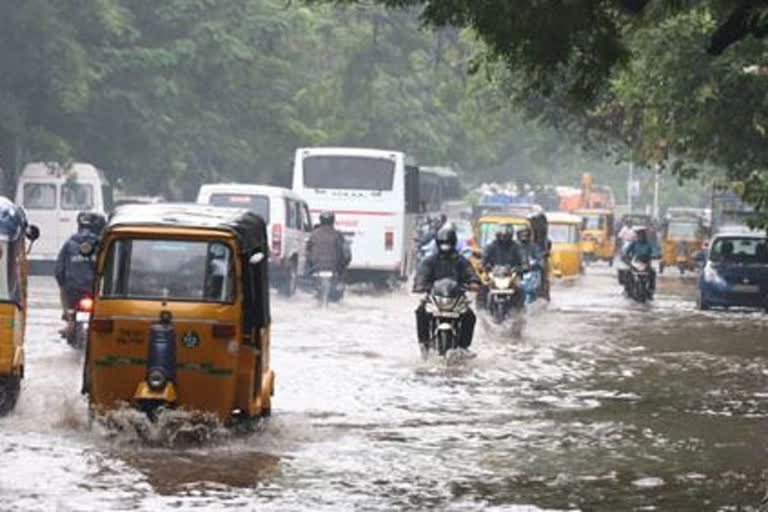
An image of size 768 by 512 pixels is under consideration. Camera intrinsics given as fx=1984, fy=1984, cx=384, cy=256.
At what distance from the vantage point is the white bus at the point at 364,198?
139 ft

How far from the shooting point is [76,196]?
4441cm

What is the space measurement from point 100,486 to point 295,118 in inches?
1874

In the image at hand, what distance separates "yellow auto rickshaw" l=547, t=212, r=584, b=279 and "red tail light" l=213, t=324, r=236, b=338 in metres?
36.7

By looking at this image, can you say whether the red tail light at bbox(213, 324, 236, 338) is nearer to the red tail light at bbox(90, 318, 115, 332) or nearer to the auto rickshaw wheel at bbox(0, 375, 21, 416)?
the red tail light at bbox(90, 318, 115, 332)

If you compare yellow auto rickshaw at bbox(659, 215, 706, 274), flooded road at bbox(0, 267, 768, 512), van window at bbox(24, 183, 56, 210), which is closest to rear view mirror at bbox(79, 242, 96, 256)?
flooded road at bbox(0, 267, 768, 512)

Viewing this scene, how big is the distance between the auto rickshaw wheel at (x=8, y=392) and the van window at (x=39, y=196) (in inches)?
1102

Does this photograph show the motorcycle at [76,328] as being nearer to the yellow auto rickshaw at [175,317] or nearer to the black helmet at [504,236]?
the yellow auto rickshaw at [175,317]

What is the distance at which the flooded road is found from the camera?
12.9 metres

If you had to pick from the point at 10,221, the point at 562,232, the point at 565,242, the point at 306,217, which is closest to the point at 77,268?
the point at 10,221

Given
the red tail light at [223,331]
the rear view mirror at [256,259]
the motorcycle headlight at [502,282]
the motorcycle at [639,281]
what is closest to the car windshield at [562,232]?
the motorcycle at [639,281]

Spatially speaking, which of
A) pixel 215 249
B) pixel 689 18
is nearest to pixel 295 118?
pixel 689 18

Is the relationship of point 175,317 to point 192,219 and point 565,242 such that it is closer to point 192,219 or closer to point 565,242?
point 192,219

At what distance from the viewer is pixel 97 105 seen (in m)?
49.1

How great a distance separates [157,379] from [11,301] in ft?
6.18
